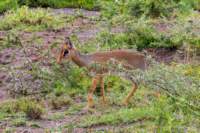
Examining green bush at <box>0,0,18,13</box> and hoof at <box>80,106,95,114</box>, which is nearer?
hoof at <box>80,106,95,114</box>

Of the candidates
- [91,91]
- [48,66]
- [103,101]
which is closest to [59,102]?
[91,91]

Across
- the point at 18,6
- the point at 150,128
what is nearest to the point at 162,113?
the point at 150,128

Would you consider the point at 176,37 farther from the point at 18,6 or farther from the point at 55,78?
the point at 18,6

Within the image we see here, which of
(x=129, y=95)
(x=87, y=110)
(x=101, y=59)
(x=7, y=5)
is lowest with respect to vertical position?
(x=87, y=110)

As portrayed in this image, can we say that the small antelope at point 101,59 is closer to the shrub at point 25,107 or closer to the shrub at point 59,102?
the shrub at point 59,102

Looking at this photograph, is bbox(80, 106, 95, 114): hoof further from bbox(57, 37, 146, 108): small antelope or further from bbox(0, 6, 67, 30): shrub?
bbox(0, 6, 67, 30): shrub

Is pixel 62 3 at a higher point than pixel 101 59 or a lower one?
lower

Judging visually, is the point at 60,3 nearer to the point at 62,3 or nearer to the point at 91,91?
the point at 62,3

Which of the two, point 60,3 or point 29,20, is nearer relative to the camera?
point 29,20

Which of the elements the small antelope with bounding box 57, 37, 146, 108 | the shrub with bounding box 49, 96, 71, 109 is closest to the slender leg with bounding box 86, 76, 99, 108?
the small antelope with bounding box 57, 37, 146, 108

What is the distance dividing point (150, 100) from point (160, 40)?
3.05 meters

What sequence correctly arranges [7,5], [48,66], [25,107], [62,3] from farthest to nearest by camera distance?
[62,3] → [7,5] → [48,66] → [25,107]

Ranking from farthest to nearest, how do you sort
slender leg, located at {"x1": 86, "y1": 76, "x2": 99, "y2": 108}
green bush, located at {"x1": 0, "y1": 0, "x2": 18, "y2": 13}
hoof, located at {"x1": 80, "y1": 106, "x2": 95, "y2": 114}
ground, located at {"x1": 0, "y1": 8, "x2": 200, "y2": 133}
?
green bush, located at {"x1": 0, "y1": 0, "x2": 18, "y2": 13}, slender leg, located at {"x1": 86, "y1": 76, "x2": 99, "y2": 108}, hoof, located at {"x1": 80, "y1": 106, "x2": 95, "y2": 114}, ground, located at {"x1": 0, "y1": 8, "x2": 200, "y2": 133}

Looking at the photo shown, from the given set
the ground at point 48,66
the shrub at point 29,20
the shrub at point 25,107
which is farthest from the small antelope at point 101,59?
the shrub at point 29,20
